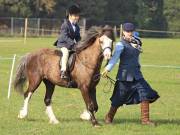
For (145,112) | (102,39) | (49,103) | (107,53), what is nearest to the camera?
(107,53)

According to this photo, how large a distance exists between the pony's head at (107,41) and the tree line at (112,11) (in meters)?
63.3

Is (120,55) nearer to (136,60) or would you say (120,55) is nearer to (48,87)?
(136,60)

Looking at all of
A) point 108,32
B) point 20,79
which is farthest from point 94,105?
point 20,79

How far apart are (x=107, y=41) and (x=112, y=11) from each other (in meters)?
81.3

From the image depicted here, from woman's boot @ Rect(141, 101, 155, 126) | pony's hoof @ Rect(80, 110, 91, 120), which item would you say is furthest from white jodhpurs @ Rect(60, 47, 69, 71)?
woman's boot @ Rect(141, 101, 155, 126)

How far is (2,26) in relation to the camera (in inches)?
2699

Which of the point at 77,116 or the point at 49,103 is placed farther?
the point at 77,116

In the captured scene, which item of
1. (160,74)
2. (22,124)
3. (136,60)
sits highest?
(136,60)

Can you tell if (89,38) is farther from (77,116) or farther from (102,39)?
(77,116)

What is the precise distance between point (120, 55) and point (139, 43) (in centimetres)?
49

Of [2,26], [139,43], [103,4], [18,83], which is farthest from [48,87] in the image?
[103,4]

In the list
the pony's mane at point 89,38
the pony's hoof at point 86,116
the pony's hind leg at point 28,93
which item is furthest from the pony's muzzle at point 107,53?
the pony's hind leg at point 28,93

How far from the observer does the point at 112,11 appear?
90562 mm

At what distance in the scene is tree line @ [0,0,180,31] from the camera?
7319cm
